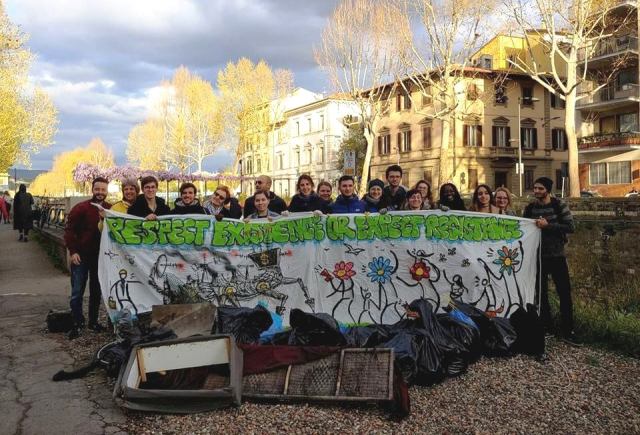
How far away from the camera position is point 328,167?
5691cm

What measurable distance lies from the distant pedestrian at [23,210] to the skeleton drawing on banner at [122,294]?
42.5 feet

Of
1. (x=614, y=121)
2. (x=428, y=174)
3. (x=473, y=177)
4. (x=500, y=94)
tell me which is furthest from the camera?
(x=500, y=94)

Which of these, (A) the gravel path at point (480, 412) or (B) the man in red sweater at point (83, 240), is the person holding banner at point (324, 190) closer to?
(B) the man in red sweater at point (83, 240)

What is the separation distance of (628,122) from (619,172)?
3861 millimetres

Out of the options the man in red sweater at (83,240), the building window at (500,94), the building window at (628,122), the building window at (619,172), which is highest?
the building window at (500,94)

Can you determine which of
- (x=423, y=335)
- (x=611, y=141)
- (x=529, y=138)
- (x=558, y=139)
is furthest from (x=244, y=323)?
(x=558, y=139)

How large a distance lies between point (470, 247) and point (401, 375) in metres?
2.37

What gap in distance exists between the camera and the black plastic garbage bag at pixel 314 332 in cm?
507

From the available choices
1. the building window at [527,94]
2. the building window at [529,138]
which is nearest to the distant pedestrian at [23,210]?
the building window at [529,138]

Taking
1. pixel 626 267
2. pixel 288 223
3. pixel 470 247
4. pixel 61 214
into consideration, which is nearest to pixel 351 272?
pixel 288 223

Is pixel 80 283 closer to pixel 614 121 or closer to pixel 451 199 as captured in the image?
pixel 451 199

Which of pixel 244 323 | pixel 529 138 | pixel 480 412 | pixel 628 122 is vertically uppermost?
pixel 529 138

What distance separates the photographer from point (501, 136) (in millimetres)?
45969

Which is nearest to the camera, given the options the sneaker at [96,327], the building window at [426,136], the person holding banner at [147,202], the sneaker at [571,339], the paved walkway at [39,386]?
the paved walkway at [39,386]
